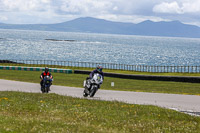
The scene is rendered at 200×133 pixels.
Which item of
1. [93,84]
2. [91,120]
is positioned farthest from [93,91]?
[91,120]

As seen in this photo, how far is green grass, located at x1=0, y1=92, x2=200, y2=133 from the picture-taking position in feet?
34.3

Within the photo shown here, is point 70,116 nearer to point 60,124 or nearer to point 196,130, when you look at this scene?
point 60,124

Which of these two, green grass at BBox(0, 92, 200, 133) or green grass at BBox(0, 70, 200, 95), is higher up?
green grass at BBox(0, 92, 200, 133)

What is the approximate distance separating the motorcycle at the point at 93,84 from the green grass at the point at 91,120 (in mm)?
5970

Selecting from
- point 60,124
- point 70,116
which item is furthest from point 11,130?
point 70,116

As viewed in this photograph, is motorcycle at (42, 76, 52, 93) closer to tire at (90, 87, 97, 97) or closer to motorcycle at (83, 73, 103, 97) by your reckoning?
motorcycle at (83, 73, 103, 97)

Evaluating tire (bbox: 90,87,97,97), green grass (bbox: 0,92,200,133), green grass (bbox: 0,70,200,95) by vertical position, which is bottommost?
green grass (bbox: 0,70,200,95)

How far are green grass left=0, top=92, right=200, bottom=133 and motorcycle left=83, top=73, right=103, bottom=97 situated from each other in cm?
597

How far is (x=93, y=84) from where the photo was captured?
22578mm

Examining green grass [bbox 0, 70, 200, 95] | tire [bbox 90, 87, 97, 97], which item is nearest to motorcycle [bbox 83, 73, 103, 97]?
tire [bbox 90, 87, 97, 97]

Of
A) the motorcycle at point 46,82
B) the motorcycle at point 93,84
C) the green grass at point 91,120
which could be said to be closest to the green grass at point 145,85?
the motorcycle at point 93,84

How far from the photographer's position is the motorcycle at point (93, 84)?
22141 mm

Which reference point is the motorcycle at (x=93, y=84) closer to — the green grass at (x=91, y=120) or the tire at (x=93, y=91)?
the tire at (x=93, y=91)

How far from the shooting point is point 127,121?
1231 cm
